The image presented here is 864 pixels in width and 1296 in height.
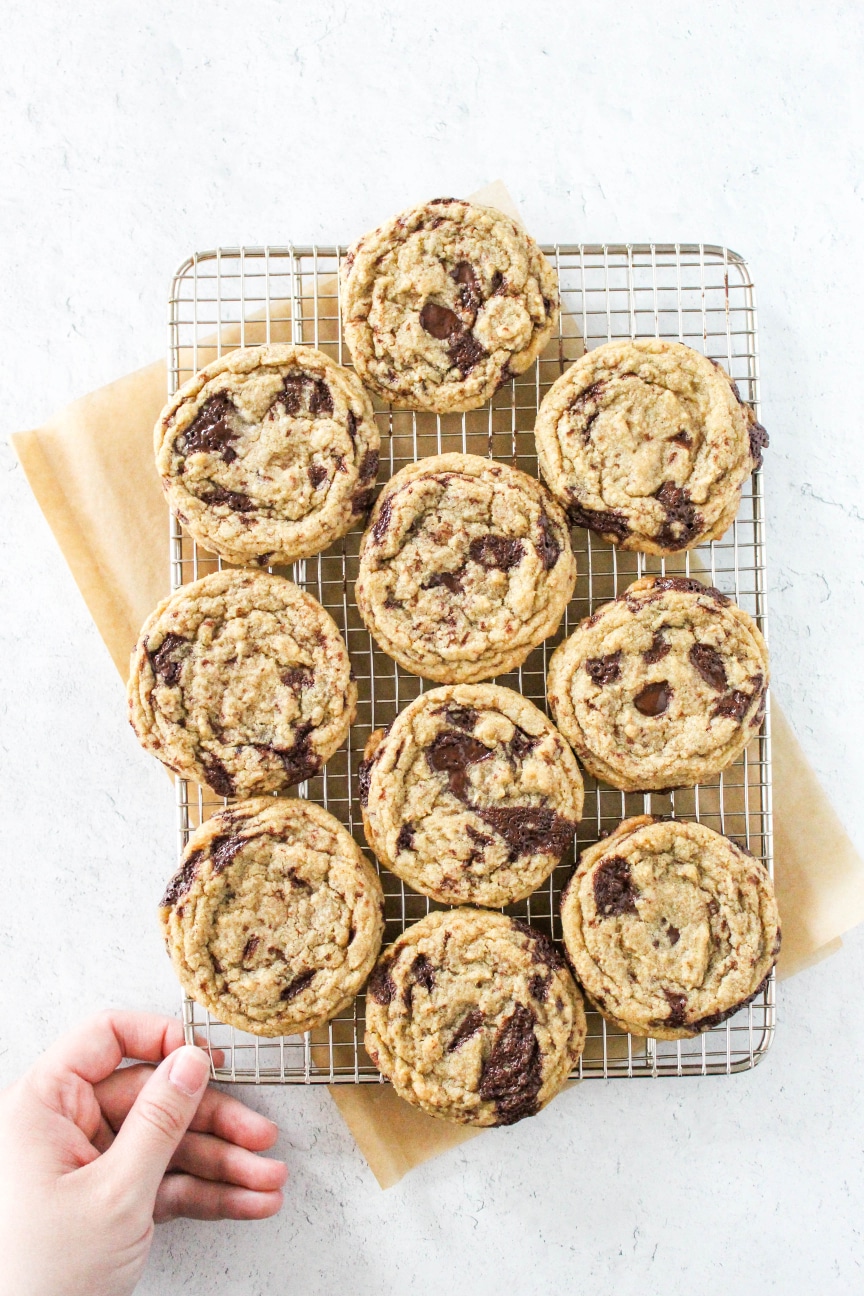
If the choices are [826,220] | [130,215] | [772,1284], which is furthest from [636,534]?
[772,1284]

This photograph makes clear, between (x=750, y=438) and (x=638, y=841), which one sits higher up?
Result: (x=750, y=438)

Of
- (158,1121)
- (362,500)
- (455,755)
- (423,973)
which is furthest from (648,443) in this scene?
A: (158,1121)

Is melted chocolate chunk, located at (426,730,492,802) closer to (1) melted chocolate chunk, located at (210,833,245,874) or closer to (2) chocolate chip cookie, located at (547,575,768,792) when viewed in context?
(2) chocolate chip cookie, located at (547,575,768,792)

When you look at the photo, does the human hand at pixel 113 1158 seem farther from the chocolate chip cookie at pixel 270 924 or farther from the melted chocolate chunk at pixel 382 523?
the melted chocolate chunk at pixel 382 523

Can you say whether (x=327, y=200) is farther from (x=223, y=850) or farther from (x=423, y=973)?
(x=423, y=973)

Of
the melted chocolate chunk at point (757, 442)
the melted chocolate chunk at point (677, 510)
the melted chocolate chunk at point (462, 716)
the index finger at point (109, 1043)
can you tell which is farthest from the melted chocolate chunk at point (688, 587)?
the index finger at point (109, 1043)

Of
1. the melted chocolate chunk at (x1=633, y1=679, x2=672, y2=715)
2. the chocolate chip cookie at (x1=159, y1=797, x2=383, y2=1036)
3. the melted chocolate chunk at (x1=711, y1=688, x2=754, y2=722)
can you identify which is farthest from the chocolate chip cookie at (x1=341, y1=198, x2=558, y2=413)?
the chocolate chip cookie at (x1=159, y1=797, x2=383, y2=1036)

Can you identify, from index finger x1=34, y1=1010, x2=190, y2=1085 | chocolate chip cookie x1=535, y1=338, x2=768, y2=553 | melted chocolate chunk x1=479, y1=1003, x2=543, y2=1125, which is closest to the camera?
melted chocolate chunk x1=479, y1=1003, x2=543, y2=1125

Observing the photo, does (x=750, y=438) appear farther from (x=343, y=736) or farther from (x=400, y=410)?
(x=343, y=736)
